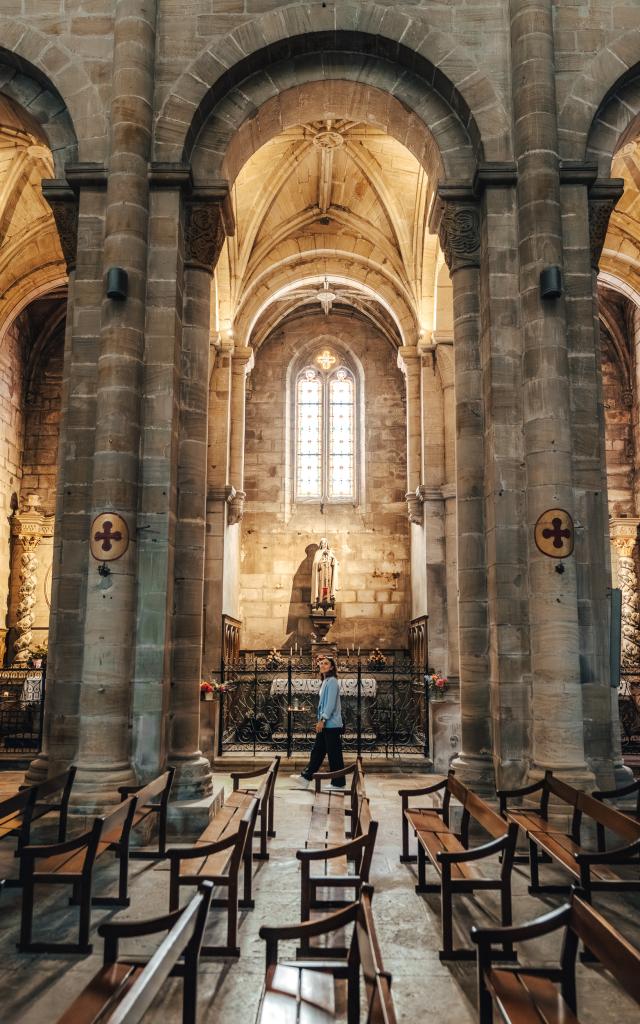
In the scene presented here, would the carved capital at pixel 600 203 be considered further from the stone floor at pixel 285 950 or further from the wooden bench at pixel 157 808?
the wooden bench at pixel 157 808

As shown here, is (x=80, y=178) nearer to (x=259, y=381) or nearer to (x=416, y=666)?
(x=416, y=666)

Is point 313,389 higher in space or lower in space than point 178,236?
higher

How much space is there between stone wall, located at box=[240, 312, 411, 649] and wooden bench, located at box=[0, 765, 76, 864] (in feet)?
48.0

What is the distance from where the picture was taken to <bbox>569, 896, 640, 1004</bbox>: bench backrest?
9.28ft

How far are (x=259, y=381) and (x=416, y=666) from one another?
34.0 ft

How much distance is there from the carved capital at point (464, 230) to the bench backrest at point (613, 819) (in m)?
6.49

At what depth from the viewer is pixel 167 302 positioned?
9477 mm

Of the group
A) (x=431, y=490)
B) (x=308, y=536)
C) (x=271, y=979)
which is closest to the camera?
(x=271, y=979)

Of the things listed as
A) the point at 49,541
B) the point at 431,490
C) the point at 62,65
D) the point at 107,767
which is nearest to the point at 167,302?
the point at 62,65

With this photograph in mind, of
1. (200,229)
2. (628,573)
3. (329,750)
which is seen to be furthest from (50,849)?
(628,573)

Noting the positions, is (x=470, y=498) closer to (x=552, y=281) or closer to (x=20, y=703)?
(x=552, y=281)

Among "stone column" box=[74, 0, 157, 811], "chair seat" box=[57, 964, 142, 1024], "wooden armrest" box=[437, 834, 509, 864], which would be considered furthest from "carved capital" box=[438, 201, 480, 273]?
"chair seat" box=[57, 964, 142, 1024]

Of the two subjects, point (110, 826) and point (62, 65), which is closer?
point (110, 826)

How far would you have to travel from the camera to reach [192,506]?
9633 mm
